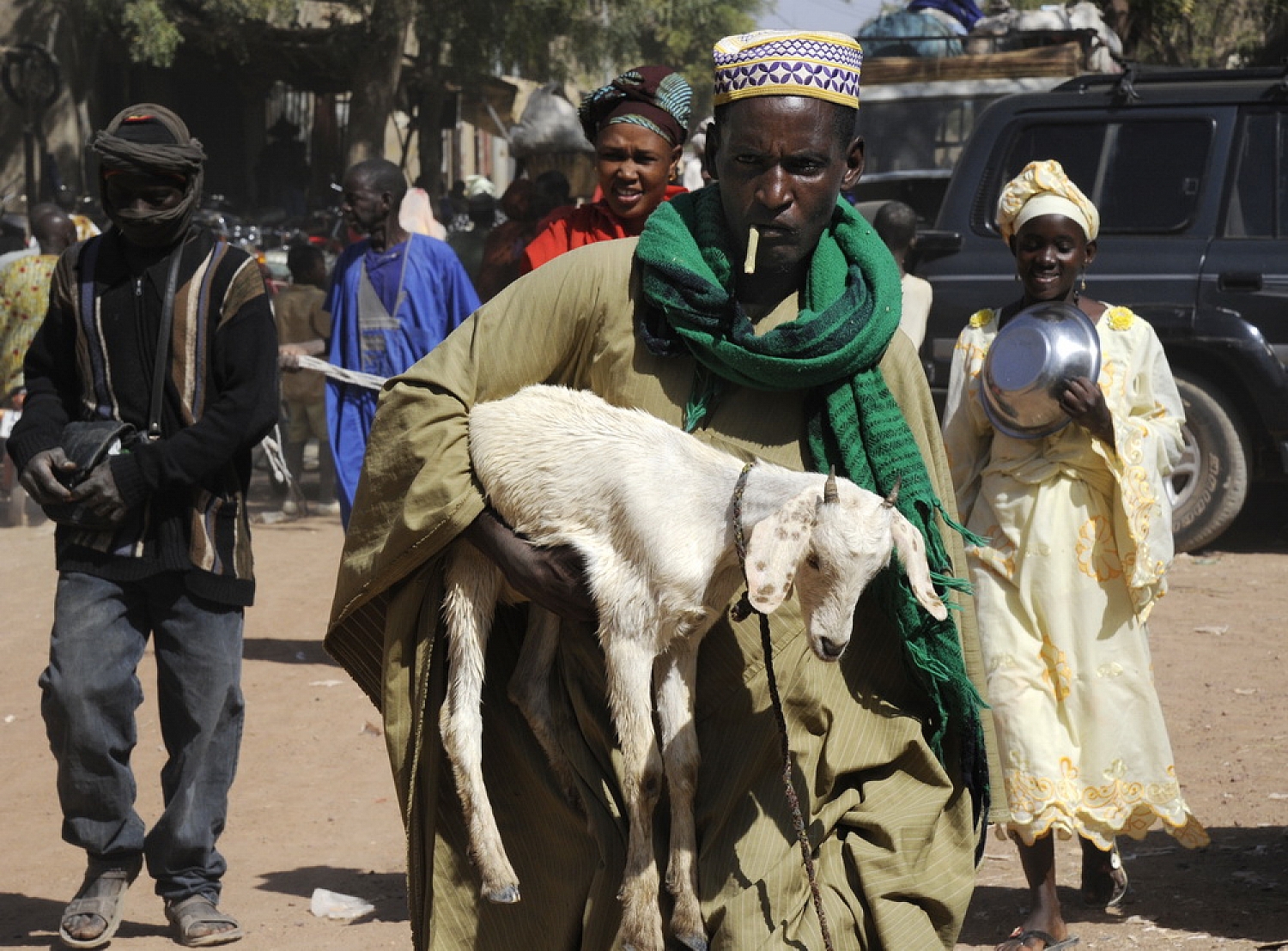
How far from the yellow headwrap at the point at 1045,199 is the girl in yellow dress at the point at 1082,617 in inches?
2.0

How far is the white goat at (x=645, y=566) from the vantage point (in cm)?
244

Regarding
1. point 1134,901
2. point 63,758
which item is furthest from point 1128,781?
point 63,758

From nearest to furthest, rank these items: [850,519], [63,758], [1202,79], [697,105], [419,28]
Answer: [850,519] < [63,758] < [1202,79] < [419,28] < [697,105]

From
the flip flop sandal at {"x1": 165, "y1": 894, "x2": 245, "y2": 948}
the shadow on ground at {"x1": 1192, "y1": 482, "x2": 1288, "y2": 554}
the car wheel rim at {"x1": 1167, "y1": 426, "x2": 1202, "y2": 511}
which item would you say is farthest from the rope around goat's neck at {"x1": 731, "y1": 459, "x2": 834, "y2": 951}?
the shadow on ground at {"x1": 1192, "y1": 482, "x2": 1288, "y2": 554}

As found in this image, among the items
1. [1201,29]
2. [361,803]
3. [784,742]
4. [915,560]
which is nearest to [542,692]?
[784,742]

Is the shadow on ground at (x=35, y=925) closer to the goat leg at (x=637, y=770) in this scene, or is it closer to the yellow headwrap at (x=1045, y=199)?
the goat leg at (x=637, y=770)

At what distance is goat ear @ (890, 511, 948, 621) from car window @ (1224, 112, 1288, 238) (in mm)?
7389

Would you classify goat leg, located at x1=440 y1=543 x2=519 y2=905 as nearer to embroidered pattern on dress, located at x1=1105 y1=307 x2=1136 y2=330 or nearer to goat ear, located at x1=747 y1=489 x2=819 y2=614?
goat ear, located at x1=747 y1=489 x2=819 y2=614

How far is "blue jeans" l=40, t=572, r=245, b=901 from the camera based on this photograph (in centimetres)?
435

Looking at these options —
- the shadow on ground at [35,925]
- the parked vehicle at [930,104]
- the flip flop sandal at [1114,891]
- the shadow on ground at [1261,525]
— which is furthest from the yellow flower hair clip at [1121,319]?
the parked vehicle at [930,104]

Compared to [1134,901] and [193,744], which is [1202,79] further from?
[193,744]

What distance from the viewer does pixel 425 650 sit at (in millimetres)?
2871

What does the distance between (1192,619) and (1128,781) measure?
4.05 m

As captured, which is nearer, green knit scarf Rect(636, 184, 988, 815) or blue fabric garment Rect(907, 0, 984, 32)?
green knit scarf Rect(636, 184, 988, 815)
